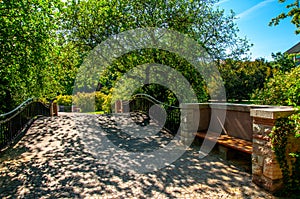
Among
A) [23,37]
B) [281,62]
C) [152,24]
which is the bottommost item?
[23,37]

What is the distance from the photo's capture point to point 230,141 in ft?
16.4

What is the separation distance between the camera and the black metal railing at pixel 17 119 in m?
6.01

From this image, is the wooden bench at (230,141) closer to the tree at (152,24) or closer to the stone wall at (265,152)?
the stone wall at (265,152)

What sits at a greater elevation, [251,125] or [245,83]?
[245,83]

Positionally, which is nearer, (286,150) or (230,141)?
(286,150)

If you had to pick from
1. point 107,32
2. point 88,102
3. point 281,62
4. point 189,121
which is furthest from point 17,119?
point 281,62

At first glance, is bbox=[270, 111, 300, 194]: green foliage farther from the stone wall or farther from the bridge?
the bridge

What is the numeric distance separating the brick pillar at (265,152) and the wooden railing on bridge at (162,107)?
349 centimetres

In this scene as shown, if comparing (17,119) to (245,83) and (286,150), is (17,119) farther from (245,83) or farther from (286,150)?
(245,83)

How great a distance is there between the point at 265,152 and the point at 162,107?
5.29m

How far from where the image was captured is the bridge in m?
3.49

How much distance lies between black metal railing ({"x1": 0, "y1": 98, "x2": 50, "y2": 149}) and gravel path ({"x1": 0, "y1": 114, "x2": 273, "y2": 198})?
43cm

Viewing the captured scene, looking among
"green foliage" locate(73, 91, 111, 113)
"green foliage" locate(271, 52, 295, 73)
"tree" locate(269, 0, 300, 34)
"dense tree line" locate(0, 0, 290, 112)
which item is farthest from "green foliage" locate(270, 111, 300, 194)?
"green foliage" locate(271, 52, 295, 73)

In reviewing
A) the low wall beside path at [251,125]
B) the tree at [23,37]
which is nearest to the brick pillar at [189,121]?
the low wall beside path at [251,125]
